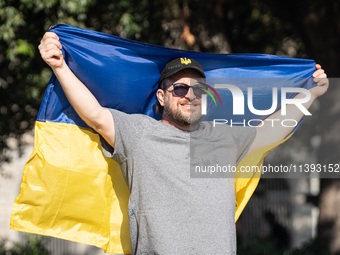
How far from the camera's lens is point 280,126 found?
3113 mm

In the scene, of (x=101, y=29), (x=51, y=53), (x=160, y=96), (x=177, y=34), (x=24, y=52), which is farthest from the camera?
(x=177, y=34)

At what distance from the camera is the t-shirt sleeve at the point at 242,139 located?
2.84m

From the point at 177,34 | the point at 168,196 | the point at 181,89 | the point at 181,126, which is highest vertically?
the point at 177,34

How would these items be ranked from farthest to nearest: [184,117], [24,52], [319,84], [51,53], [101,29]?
[101,29] < [24,52] < [319,84] < [184,117] < [51,53]

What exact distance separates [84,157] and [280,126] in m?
1.68

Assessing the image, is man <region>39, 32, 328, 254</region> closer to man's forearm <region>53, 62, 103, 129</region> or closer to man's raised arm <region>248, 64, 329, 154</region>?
man's forearm <region>53, 62, 103, 129</region>

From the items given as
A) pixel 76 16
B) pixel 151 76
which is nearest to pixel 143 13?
pixel 76 16

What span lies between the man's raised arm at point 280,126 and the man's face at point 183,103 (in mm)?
588

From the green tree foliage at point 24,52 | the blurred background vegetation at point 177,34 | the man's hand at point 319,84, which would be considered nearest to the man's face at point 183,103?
the man's hand at point 319,84

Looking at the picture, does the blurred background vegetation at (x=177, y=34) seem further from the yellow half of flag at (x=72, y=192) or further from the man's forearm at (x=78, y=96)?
the man's forearm at (x=78, y=96)

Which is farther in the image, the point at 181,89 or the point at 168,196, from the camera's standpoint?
the point at 181,89

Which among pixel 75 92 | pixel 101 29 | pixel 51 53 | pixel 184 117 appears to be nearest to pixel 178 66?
pixel 184 117

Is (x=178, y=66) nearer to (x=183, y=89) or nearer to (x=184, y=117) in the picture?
(x=183, y=89)

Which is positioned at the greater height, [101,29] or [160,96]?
[101,29]
